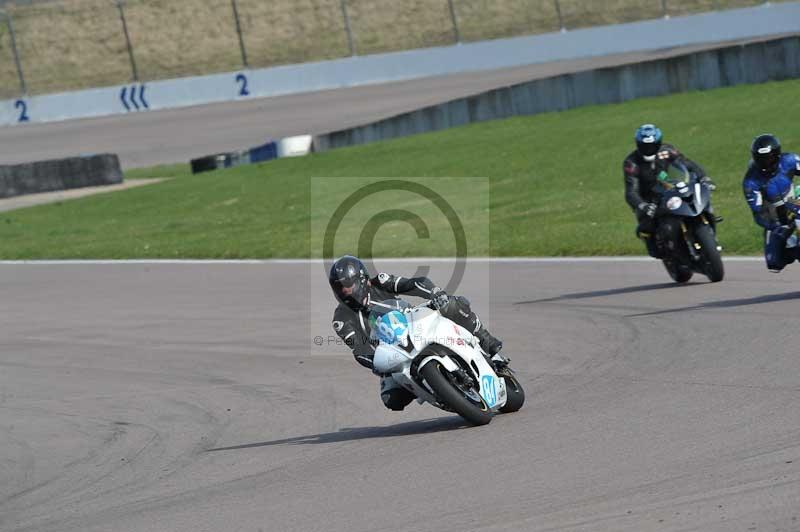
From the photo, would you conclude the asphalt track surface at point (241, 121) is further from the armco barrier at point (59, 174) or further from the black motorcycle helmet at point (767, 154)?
Answer: the black motorcycle helmet at point (767, 154)

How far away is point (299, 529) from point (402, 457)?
59.7 inches

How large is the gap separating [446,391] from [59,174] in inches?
1132

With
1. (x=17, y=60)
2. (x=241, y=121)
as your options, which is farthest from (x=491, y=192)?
(x=17, y=60)

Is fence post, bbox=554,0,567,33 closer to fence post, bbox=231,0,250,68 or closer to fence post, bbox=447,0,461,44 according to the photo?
fence post, bbox=447,0,461,44

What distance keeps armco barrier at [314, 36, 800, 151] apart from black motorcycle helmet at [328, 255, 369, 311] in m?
20.5

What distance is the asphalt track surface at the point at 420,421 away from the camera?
21.4 feet

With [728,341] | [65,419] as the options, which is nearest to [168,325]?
[65,419]

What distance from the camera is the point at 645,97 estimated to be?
99.8 feet

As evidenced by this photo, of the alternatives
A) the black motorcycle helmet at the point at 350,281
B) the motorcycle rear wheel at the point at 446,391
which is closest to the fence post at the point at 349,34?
the black motorcycle helmet at the point at 350,281

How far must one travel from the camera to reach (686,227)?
14.2 metres

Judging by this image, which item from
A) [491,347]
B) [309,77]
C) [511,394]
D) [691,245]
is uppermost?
[309,77]

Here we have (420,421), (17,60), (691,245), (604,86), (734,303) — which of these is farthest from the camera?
(17,60)

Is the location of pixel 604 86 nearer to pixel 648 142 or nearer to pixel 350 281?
pixel 648 142

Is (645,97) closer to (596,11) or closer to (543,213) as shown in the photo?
(543,213)
